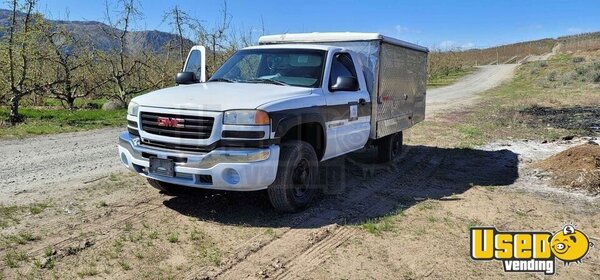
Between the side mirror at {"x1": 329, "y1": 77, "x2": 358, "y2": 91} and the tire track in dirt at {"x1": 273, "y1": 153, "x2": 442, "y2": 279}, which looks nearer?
the tire track in dirt at {"x1": 273, "y1": 153, "x2": 442, "y2": 279}

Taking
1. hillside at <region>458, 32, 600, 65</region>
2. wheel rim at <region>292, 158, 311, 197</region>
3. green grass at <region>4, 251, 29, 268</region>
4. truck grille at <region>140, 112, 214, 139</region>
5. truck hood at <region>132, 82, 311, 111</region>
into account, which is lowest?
green grass at <region>4, 251, 29, 268</region>

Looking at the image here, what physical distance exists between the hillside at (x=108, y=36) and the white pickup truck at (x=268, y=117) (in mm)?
10152

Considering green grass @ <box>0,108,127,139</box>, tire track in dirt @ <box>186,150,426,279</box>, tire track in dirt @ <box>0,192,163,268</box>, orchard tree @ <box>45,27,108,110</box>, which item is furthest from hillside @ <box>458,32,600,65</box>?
tire track in dirt @ <box>0,192,163,268</box>

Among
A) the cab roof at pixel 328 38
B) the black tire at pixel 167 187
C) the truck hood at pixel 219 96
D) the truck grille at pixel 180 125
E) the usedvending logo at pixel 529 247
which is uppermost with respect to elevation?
the cab roof at pixel 328 38

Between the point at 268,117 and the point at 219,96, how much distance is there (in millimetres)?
605

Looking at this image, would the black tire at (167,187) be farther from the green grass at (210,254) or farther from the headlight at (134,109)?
the green grass at (210,254)

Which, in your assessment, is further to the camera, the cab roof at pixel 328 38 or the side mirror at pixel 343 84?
the cab roof at pixel 328 38

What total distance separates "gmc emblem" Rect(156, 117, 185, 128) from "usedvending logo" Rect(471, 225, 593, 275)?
3156 mm

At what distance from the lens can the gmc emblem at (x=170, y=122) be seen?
482 cm

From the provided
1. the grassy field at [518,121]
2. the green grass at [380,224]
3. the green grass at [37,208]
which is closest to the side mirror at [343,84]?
the green grass at [380,224]

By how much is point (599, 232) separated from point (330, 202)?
3.04 meters

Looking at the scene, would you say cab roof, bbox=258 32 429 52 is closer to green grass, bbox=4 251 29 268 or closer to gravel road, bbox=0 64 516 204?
gravel road, bbox=0 64 516 204

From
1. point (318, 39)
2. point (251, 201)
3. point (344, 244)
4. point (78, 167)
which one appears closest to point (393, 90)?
point (318, 39)

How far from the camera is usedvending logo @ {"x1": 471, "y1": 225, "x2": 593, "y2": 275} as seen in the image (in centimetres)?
427
